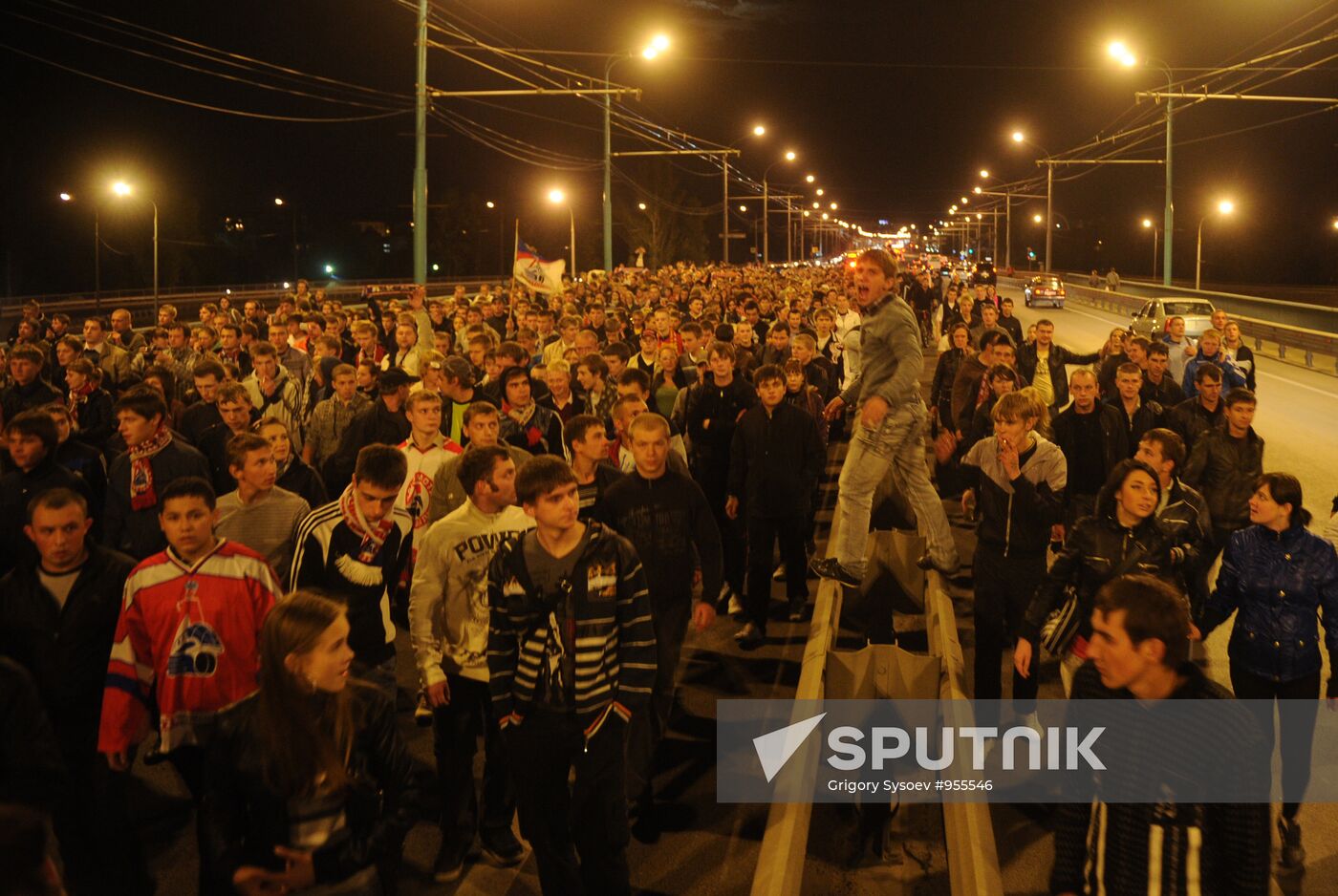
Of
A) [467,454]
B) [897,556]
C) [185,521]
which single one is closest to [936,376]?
[897,556]

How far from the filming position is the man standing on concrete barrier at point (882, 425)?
771 cm

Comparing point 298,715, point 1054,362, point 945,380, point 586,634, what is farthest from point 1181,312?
point 298,715

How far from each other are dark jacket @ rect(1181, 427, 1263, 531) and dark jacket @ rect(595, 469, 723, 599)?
155 inches

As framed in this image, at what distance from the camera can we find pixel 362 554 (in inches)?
214

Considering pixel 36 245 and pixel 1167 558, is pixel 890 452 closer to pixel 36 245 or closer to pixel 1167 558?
pixel 1167 558

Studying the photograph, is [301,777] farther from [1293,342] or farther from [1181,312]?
[1181,312]

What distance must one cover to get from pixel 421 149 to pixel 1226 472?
17374 millimetres

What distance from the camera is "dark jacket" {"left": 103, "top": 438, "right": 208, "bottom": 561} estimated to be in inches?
276

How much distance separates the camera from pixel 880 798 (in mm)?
6020

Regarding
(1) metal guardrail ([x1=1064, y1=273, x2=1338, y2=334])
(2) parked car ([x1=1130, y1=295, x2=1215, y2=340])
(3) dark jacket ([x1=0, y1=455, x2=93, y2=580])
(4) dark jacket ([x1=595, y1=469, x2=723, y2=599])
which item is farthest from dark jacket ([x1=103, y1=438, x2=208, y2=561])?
(2) parked car ([x1=1130, y1=295, x2=1215, y2=340])

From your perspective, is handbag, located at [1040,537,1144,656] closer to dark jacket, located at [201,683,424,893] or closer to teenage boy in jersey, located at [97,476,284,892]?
dark jacket, located at [201,683,424,893]

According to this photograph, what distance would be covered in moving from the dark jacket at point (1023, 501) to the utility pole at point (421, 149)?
55.5ft

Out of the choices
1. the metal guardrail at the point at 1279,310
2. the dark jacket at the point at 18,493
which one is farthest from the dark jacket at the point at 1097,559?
the metal guardrail at the point at 1279,310

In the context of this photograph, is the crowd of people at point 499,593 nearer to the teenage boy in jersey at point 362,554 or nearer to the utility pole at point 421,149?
the teenage boy in jersey at point 362,554
